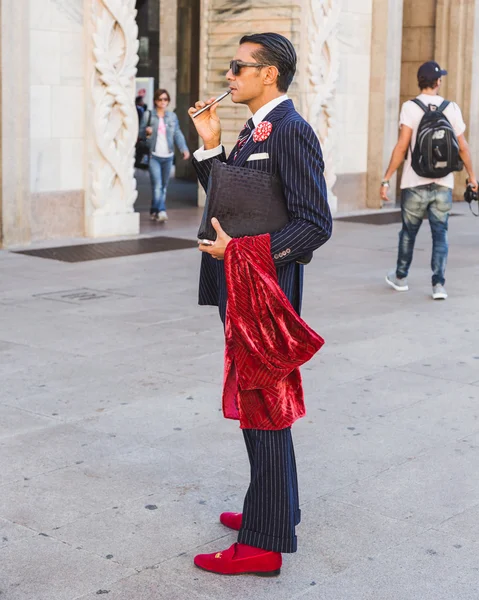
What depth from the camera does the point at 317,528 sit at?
4328 millimetres

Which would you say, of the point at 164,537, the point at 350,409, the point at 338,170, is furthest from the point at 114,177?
the point at 164,537

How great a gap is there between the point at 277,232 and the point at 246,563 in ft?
3.74

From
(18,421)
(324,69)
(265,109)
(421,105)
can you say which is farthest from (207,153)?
(324,69)

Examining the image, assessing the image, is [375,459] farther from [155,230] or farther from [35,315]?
[155,230]

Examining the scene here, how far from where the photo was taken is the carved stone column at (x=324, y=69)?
16234 millimetres

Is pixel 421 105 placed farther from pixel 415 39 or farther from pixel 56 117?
pixel 415 39

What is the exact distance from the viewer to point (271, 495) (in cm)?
383

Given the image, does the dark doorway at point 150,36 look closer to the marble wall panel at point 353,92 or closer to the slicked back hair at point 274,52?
the marble wall panel at point 353,92

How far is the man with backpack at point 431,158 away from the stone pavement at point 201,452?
68cm

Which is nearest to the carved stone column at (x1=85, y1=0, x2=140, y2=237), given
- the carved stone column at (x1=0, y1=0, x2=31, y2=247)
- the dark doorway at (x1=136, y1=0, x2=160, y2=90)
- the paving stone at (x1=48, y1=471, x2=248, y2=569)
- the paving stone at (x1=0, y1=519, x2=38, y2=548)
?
the carved stone column at (x1=0, y1=0, x2=31, y2=247)

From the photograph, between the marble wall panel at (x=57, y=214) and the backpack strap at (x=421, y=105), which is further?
the marble wall panel at (x=57, y=214)

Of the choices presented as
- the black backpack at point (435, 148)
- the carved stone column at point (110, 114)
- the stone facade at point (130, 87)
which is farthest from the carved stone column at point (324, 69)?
the black backpack at point (435, 148)

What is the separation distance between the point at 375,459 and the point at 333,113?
12.2m

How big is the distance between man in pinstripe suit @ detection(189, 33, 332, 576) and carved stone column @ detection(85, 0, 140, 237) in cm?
947
